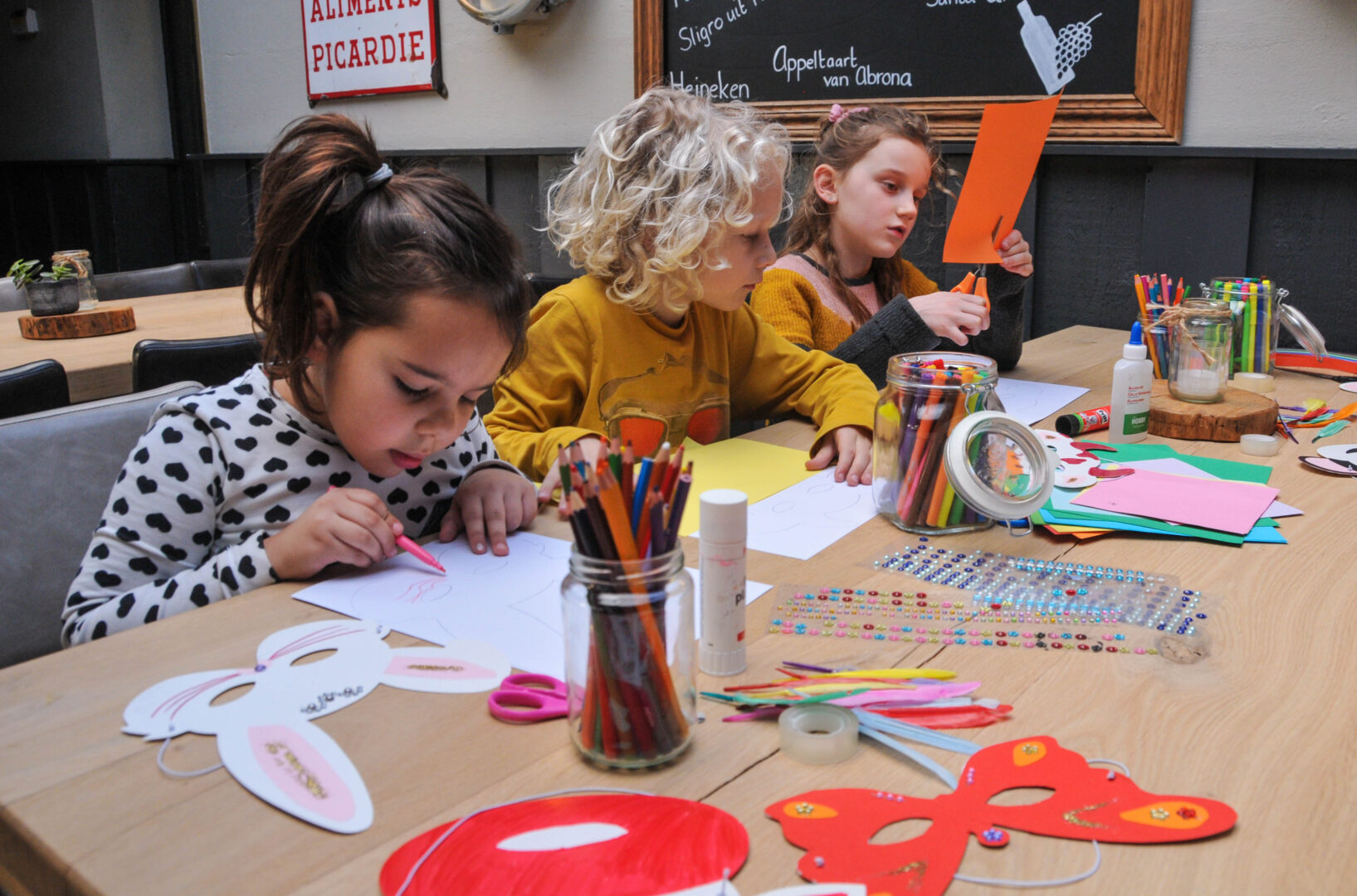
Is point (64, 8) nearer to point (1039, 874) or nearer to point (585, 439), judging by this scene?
point (585, 439)

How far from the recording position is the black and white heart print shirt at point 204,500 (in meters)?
0.96

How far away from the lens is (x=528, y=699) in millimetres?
711

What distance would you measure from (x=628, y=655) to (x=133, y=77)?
206 inches

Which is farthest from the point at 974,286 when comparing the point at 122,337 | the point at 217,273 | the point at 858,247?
the point at 217,273

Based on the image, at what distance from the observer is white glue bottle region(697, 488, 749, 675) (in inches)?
28.7

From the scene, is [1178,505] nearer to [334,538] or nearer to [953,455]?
[953,455]

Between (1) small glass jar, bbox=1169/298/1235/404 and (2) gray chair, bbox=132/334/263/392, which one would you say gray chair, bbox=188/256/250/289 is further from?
(1) small glass jar, bbox=1169/298/1235/404

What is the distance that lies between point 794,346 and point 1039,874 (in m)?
1.30

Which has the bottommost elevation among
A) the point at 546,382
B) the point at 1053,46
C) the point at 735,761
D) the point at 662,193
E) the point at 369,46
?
the point at 735,761

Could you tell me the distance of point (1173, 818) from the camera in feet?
1.89

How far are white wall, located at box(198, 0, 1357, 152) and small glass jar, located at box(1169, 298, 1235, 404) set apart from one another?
796mm

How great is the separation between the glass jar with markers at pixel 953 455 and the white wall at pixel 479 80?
93.1 inches

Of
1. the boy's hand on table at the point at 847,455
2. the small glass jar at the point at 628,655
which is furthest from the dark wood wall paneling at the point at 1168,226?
the small glass jar at the point at 628,655

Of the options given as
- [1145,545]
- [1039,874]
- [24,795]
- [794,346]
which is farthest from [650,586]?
[794,346]
